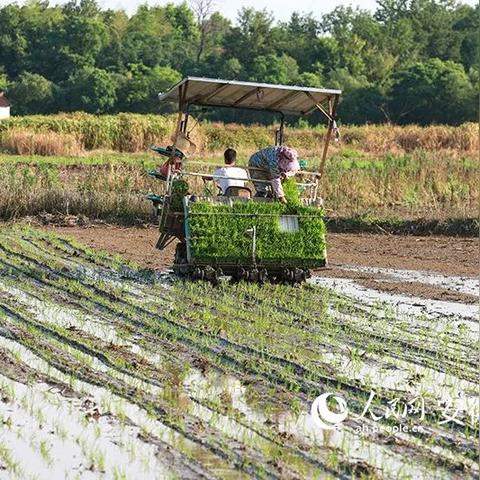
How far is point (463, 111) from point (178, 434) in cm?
4764

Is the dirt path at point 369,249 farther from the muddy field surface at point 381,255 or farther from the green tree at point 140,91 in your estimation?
the green tree at point 140,91

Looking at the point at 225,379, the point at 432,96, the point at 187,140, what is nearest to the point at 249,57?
the point at 432,96

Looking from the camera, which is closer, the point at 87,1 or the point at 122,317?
the point at 122,317

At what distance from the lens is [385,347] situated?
1025cm

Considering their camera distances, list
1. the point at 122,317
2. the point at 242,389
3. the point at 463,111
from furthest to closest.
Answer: the point at 463,111
the point at 122,317
the point at 242,389

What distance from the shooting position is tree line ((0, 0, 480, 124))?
55.7 m

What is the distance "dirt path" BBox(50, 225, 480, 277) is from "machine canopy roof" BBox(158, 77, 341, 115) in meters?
2.17

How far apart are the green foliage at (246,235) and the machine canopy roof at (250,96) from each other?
133 cm

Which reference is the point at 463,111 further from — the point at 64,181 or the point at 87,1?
the point at 87,1

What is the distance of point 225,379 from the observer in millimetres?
8828

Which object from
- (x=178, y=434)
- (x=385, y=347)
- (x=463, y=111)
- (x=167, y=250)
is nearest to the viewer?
(x=178, y=434)

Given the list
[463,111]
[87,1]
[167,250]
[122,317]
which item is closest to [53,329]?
[122,317]

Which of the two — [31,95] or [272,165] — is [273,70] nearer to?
[31,95]

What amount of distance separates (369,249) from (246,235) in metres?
5.10
